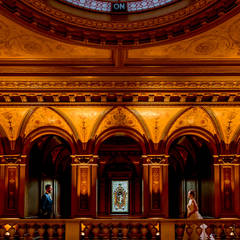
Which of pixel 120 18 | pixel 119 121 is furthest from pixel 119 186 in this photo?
pixel 120 18

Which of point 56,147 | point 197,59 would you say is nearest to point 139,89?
point 197,59

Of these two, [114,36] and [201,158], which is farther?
[201,158]

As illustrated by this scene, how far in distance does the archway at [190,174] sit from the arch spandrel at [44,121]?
15.1 ft

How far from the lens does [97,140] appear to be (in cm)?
1343

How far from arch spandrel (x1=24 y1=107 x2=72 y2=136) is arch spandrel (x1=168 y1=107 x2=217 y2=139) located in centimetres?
333

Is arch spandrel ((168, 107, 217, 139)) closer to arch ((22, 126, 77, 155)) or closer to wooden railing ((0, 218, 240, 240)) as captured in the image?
arch ((22, 126, 77, 155))

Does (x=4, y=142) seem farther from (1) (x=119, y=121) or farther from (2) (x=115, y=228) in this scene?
(2) (x=115, y=228)

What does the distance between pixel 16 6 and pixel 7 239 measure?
17.0 feet

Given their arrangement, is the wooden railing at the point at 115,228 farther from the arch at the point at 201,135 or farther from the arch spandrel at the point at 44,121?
the arch spandrel at the point at 44,121

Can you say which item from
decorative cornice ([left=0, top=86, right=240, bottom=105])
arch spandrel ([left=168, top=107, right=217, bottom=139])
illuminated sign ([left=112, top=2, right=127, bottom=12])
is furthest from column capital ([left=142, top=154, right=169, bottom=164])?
illuminated sign ([left=112, top=2, right=127, bottom=12])

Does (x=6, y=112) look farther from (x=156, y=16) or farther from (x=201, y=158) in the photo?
(x=201, y=158)

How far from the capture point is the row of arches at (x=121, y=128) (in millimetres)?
13328

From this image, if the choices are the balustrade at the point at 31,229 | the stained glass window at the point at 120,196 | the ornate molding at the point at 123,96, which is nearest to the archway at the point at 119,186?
the stained glass window at the point at 120,196

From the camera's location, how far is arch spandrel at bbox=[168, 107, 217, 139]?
13359 millimetres
